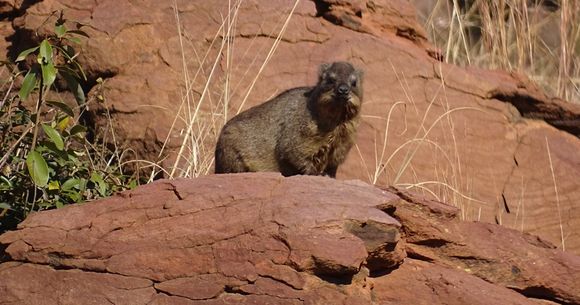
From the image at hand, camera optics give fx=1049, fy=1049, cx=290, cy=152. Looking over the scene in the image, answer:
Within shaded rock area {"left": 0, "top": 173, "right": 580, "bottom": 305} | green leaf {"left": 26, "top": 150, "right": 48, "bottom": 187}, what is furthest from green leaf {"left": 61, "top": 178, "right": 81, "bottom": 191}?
shaded rock area {"left": 0, "top": 173, "right": 580, "bottom": 305}

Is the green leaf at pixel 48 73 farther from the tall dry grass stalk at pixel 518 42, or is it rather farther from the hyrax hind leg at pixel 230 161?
the tall dry grass stalk at pixel 518 42

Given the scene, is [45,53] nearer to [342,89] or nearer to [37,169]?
[37,169]

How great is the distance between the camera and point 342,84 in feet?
22.8

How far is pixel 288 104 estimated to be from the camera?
738 centimetres

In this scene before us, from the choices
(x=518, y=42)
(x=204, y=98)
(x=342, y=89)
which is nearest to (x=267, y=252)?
(x=342, y=89)

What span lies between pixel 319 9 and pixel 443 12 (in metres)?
5.45

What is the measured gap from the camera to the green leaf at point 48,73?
18.9 feet

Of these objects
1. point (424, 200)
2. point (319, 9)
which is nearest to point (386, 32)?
point (319, 9)

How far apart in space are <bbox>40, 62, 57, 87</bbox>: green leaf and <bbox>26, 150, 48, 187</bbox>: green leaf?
0.40 meters

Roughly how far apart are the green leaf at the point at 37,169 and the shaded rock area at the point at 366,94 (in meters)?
2.10

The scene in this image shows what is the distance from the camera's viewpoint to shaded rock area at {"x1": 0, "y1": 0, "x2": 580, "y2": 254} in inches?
322

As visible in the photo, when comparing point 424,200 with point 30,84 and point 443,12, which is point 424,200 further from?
point 443,12

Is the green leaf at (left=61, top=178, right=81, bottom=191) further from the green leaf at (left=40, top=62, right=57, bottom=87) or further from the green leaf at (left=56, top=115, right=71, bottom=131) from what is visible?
the green leaf at (left=40, top=62, right=57, bottom=87)

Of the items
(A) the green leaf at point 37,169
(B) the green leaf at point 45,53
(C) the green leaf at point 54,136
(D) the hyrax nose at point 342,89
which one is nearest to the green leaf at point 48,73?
(B) the green leaf at point 45,53
